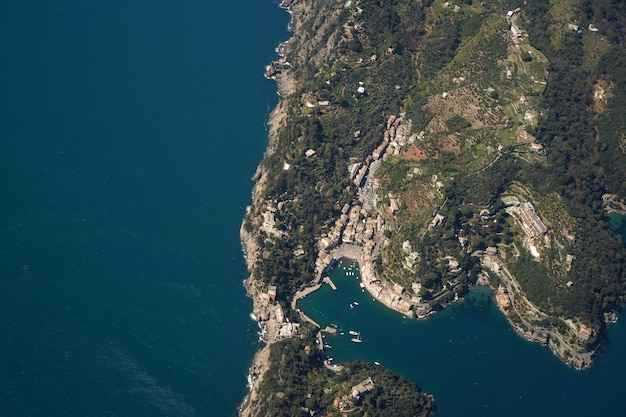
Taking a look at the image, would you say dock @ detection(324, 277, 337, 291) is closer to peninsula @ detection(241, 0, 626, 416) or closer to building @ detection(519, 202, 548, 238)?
peninsula @ detection(241, 0, 626, 416)

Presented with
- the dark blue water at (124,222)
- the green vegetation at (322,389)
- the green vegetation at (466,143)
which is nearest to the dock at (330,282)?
the green vegetation at (466,143)

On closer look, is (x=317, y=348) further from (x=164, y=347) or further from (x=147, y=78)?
(x=147, y=78)

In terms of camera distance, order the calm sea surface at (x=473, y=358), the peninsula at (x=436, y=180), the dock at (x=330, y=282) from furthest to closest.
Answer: the dock at (x=330, y=282) < the peninsula at (x=436, y=180) < the calm sea surface at (x=473, y=358)

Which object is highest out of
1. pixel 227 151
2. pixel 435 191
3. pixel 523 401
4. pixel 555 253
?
pixel 227 151

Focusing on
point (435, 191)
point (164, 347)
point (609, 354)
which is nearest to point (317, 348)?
point (164, 347)

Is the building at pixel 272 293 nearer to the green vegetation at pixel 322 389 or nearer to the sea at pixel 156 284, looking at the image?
the sea at pixel 156 284

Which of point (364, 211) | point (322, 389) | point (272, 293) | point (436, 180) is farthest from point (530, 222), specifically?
point (322, 389)
